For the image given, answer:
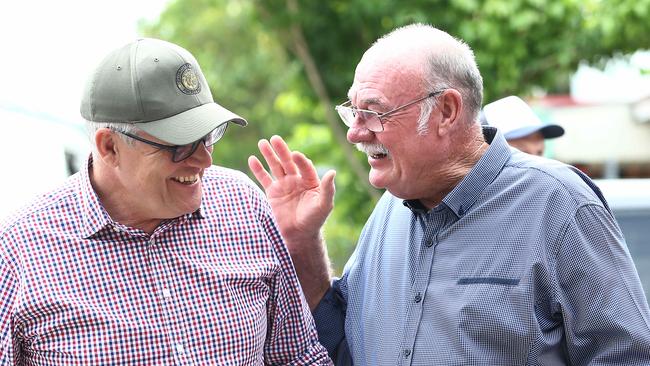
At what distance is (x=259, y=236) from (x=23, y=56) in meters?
3.35

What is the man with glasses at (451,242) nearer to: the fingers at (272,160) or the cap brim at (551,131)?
the fingers at (272,160)

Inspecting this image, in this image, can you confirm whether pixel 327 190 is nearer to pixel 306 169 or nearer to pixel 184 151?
pixel 306 169

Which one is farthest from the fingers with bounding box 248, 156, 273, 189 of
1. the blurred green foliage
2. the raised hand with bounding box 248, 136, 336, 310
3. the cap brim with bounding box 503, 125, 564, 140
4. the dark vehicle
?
the blurred green foliage

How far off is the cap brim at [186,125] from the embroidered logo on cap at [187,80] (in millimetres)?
57

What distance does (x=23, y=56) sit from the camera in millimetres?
5488

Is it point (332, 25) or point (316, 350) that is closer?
point (316, 350)

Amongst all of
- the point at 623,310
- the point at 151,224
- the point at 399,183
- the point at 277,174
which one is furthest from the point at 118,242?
the point at 623,310

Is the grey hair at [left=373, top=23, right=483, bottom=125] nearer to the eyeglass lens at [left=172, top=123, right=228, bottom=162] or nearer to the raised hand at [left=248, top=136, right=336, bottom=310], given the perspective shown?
the raised hand at [left=248, top=136, right=336, bottom=310]

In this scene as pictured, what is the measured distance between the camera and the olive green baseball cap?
2.41 m

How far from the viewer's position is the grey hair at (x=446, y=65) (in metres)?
2.64

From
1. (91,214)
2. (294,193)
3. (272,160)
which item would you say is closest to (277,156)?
(272,160)

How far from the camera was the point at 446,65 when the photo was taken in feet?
8.67

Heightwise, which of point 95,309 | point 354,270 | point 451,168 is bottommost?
point 354,270

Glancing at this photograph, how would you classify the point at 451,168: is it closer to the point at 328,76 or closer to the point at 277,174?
the point at 277,174
